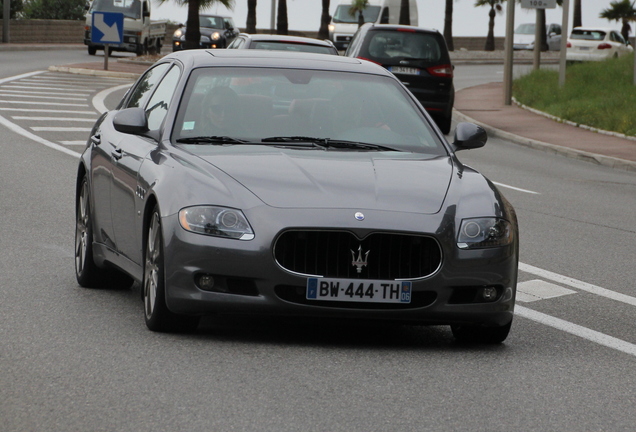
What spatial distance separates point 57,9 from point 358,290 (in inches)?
3075

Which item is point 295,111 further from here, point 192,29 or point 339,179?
point 192,29

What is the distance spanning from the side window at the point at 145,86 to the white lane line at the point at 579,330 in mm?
2518

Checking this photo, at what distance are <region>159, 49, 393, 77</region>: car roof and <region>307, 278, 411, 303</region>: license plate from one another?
1849 millimetres

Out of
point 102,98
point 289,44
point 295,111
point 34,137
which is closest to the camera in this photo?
point 295,111

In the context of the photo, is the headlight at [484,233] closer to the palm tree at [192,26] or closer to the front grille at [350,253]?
the front grille at [350,253]

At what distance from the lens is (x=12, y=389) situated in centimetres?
504

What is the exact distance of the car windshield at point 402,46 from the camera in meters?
22.7

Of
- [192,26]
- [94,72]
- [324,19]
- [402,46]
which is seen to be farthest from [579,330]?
[324,19]

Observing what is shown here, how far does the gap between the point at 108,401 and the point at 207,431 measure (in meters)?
0.56

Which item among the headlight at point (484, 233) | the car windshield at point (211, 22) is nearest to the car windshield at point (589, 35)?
the car windshield at point (211, 22)

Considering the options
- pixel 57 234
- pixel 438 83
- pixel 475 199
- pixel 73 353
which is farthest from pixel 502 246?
pixel 438 83

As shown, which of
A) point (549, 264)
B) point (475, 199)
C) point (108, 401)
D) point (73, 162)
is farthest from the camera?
point (73, 162)

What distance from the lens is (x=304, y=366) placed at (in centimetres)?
556

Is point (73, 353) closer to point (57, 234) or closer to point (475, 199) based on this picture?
point (475, 199)
